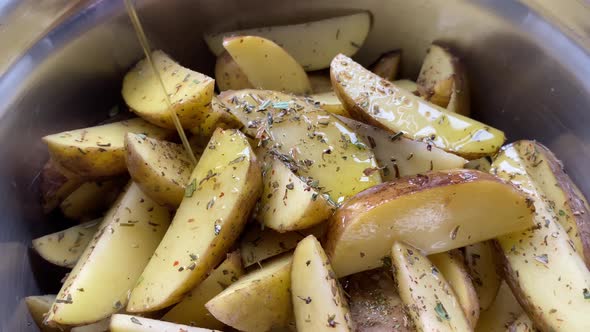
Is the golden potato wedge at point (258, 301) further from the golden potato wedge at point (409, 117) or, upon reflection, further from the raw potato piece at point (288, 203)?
the golden potato wedge at point (409, 117)

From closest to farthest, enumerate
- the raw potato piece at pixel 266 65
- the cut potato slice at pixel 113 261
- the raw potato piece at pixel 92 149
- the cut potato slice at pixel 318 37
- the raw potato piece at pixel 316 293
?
the raw potato piece at pixel 316 293
the cut potato slice at pixel 113 261
the raw potato piece at pixel 92 149
the raw potato piece at pixel 266 65
the cut potato slice at pixel 318 37

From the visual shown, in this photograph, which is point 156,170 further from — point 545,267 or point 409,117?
point 545,267

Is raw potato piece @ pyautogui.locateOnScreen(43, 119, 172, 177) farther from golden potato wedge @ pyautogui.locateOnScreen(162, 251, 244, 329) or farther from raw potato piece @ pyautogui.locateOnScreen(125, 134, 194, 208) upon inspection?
golden potato wedge @ pyautogui.locateOnScreen(162, 251, 244, 329)

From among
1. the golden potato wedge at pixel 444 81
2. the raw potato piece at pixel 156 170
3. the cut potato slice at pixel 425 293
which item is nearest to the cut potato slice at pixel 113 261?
the raw potato piece at pixel 156 170

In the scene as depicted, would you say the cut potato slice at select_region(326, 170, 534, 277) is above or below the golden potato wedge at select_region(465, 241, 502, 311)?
above

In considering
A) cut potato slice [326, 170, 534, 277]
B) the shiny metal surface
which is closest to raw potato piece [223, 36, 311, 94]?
the shiny metal surface

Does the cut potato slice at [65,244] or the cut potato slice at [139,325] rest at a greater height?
the cut potato slice at [139,325]

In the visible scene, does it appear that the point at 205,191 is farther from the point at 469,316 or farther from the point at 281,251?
the point at 469,316
